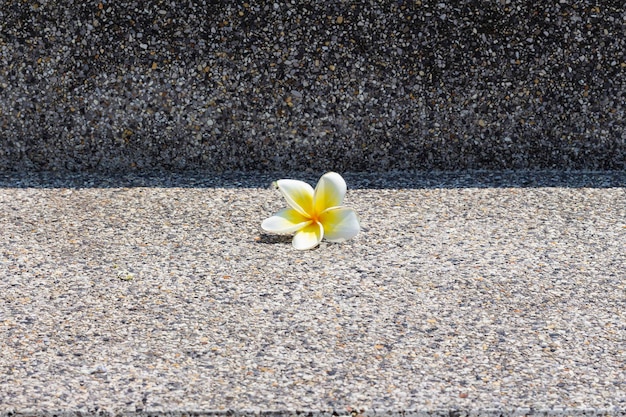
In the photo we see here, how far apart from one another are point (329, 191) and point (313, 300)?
391 millimetres

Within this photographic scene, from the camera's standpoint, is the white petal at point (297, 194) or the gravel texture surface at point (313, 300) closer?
the gravel texture surface at point (313, 300)

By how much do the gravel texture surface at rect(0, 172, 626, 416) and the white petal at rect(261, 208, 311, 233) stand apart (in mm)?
62

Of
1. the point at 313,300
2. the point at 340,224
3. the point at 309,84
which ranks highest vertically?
the point at 309,84

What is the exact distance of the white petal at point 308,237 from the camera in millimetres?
2010

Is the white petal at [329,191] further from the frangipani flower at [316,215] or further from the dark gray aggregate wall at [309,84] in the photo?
the dark gray aggregate wall at [309,84]

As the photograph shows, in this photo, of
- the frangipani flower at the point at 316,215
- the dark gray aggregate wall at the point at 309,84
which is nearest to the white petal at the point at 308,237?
the frangipani flower at the point at 316,215

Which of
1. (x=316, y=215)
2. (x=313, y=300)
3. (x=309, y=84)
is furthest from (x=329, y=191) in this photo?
(x=309, y=84)

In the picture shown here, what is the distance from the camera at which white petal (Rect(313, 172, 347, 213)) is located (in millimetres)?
2045

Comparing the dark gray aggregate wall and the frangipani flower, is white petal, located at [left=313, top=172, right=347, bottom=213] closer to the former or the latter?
the frangipani flower

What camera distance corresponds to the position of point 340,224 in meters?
2.04

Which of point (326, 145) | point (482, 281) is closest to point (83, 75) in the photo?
point (326, 145)

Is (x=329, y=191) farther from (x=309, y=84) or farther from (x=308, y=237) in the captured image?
(x=309, y=84)

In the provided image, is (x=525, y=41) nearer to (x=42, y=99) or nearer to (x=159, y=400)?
(x=42, y=99)

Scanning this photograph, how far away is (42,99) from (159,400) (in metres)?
1.52
